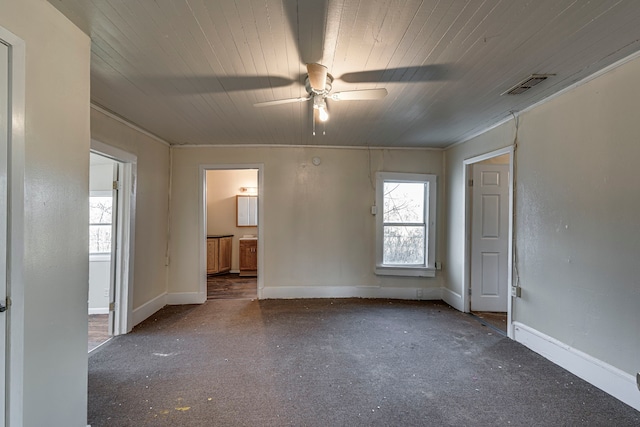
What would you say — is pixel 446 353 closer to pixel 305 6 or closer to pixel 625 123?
pixel 625 123

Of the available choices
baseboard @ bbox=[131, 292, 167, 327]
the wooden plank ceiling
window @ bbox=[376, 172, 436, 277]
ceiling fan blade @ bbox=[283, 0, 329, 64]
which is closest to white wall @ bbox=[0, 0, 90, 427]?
the wooden plank ceiling

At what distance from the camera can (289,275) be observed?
415cm

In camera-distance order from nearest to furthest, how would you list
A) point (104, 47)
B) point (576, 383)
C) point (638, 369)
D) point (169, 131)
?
point (104, 47) → point (638, 369) → point (576, 383) → point (169, 131)

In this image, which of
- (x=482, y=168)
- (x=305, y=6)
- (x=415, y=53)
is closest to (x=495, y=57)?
(x=415, y=53)

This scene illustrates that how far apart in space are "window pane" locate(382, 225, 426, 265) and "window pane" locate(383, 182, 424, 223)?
14cm

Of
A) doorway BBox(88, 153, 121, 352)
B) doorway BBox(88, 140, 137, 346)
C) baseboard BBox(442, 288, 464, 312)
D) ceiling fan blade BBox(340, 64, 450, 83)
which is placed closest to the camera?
ceiling fan blade BBox(340, 64, 450, 83)

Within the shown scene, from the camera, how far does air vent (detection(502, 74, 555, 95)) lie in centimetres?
204

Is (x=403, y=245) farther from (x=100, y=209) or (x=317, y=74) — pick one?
(x=100, y=209)

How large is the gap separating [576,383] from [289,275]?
124 inches

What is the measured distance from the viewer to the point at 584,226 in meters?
2.16

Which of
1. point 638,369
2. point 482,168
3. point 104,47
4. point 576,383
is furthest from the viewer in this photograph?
point 482,168

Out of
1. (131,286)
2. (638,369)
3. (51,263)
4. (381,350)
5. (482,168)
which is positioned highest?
(482,168)

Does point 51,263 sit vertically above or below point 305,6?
below

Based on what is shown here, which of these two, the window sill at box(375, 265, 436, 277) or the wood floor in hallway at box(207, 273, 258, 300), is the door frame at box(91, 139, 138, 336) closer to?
the wood floor in hallway at box(207, 273, 258, 300)
